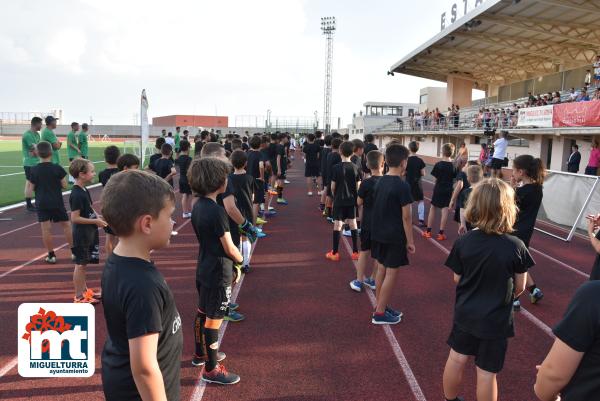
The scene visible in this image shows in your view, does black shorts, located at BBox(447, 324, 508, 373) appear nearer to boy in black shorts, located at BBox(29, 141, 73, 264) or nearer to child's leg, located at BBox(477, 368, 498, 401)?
child's leg, located at BBox(477, 368, 498, 401)

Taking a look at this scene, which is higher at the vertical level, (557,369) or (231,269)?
(557,369)

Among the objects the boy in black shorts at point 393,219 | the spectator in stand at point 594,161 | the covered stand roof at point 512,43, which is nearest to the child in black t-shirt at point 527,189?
the boy in black shorts at point 393,219

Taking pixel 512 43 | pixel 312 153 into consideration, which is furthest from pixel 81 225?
pixel 512 43

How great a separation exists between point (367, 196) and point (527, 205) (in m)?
1.84

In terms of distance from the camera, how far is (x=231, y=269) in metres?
3.61

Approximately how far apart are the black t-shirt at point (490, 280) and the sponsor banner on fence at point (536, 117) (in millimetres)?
17982

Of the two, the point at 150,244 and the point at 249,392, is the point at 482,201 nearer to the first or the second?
the point at 150,244

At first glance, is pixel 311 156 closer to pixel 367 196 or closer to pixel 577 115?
pixel 367 196

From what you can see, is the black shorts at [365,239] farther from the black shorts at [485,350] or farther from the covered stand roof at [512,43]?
the covered stand roof at [512,43]

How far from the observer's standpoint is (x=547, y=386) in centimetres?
164

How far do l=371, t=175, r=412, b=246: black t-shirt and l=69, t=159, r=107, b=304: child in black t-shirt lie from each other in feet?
10.5

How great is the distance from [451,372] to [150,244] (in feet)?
7.37

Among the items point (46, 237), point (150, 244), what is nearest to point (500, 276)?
point (150, 244)

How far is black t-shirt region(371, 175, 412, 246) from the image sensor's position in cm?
449
